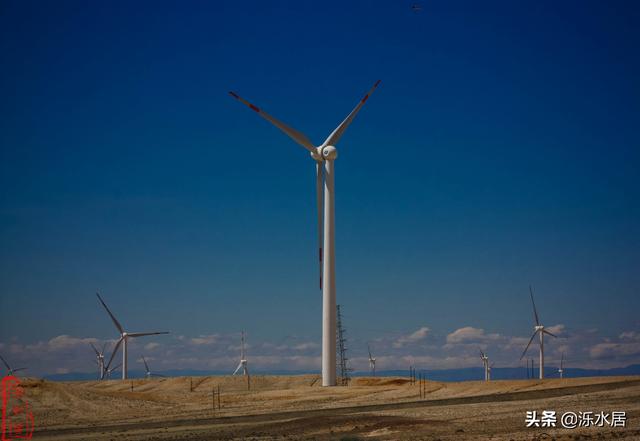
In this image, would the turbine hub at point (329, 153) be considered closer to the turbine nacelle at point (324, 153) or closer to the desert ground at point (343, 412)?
the turbine nacelle at point (324, 153)

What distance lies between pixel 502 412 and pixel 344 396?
1041 inches

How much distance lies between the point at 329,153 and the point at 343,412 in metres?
34.5

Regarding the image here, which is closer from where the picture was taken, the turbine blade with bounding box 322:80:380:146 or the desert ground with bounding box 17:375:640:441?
the desert ground with bounding box 17:375:640:441

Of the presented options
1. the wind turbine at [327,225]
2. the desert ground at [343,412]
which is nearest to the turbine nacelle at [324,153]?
the wind turbine at [327,225]

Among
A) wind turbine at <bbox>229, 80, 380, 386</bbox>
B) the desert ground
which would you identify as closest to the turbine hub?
wind turbine at <bbox>229, 80, 380, 386</bbox>

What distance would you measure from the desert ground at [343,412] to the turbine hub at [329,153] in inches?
965

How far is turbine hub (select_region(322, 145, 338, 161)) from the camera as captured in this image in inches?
3307

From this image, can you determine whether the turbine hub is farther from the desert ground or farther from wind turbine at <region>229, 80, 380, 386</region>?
the desert ground

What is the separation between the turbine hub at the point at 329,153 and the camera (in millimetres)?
84000

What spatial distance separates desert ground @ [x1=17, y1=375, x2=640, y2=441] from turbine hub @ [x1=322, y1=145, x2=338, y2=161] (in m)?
24.5

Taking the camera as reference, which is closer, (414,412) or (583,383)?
(414,412)

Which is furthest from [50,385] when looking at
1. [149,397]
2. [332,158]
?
[332,158]

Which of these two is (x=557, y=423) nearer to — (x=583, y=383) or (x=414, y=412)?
(x=414, y=412)

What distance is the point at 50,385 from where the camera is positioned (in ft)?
252
